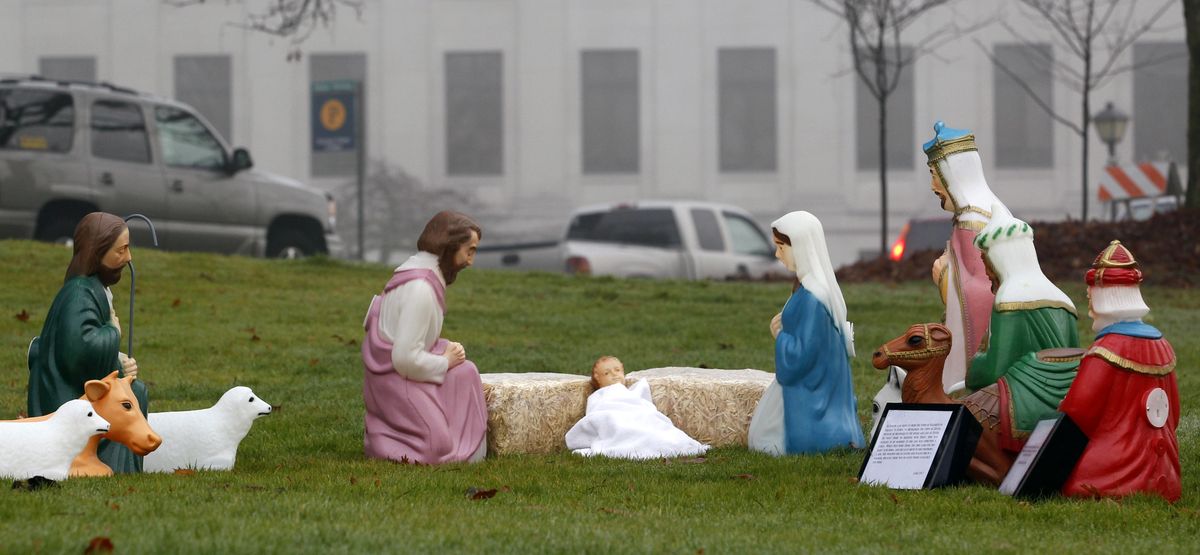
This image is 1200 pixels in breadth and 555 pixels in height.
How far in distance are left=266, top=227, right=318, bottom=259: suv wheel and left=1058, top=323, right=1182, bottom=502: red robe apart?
15.2 meters

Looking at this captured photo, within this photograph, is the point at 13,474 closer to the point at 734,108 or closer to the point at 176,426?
the point at 176,426

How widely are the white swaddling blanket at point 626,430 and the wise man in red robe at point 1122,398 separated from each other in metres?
2.49

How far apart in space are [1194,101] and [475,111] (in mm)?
26728

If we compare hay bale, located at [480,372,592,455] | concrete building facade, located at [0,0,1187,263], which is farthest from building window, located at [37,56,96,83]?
hay bale, located at [480,372,592,455]

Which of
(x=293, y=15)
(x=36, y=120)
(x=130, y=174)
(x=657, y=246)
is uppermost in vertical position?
(x=293, y=15)

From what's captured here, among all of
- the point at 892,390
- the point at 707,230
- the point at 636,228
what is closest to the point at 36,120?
the point at 636,228

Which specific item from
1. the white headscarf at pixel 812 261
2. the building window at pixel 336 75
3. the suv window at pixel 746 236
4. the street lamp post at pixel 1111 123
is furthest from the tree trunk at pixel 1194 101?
the building window at pixel 336 75

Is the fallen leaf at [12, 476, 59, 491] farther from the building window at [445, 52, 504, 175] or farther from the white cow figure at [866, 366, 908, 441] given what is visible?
the building window at [445, 52, 504, 175]

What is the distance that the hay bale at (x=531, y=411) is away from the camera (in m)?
9.30

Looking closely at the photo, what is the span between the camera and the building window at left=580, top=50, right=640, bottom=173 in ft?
151

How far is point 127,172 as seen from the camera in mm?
19516

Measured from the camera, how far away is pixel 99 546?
5910 millimetres

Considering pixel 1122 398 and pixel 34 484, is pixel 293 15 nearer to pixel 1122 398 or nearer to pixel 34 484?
pixel 34 484

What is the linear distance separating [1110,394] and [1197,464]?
1.66 m
